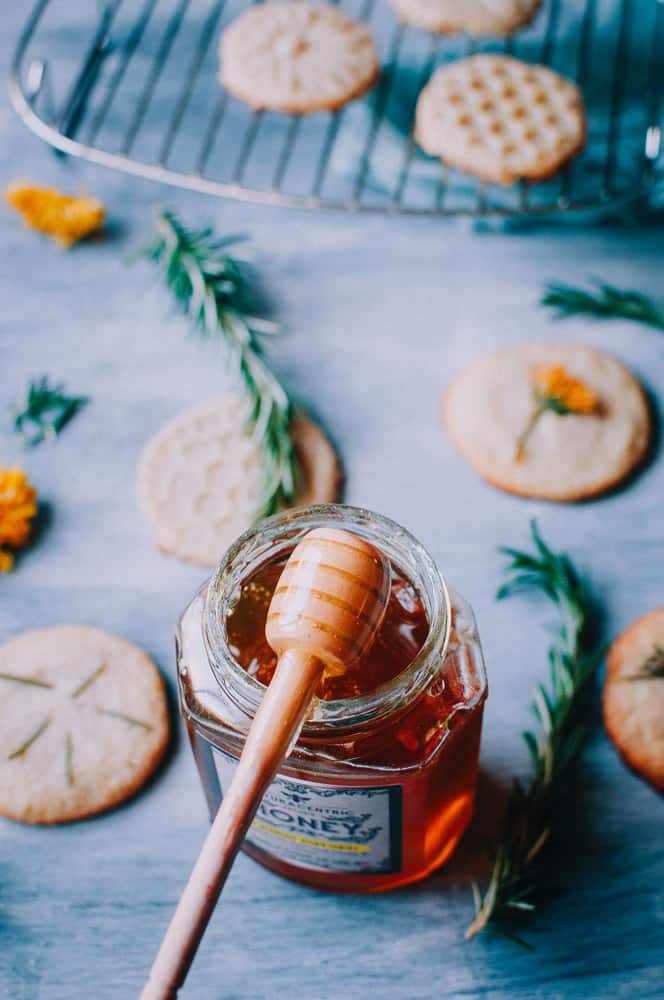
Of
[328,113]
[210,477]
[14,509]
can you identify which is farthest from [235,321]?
[328,113]

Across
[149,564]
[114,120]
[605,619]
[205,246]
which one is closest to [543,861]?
[605,619]

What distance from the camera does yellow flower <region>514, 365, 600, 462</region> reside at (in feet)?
3.27

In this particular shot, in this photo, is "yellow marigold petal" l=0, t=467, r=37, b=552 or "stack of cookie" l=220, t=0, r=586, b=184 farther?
"stack of cookie" l=220, t=0, r=586, b=184

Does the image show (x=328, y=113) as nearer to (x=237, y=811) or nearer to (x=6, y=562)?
(x=6, y=562)

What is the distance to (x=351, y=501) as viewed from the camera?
984 mm

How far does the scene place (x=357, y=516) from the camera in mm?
640

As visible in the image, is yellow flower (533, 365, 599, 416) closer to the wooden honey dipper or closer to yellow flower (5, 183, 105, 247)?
the wooden honey dipper

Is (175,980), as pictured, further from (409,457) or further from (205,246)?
(205,246)

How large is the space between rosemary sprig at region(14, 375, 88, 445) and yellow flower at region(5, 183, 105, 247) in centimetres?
22

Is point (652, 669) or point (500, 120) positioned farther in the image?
point (500, 120)

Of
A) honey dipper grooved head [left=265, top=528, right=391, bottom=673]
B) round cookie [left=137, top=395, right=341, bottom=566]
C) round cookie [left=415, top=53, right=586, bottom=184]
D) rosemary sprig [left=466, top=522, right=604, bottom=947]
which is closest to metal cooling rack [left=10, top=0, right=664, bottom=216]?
round cookie [left=415, top=53, right=586, bottom=184]

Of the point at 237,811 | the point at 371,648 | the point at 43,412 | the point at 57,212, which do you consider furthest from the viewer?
the point at 57,212

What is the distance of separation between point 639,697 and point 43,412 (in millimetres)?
703

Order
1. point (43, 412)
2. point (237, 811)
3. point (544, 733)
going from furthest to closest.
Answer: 1. point (43, 412)
2. point (544, 733)
3. point (237, 811)
